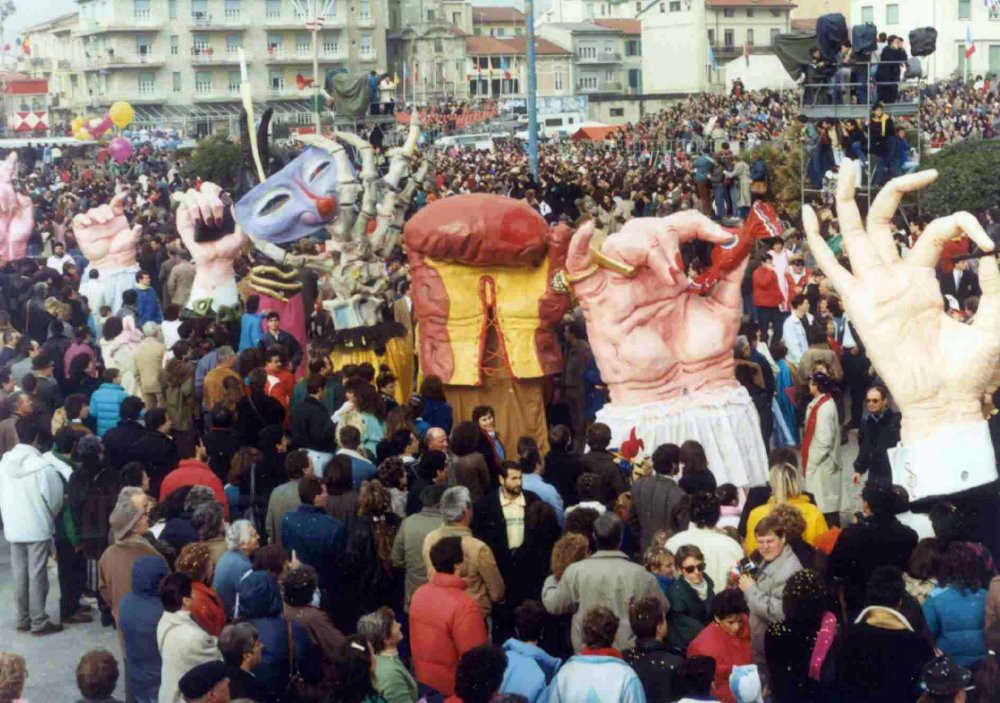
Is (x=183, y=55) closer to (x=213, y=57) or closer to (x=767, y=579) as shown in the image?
(x=213, y=57)

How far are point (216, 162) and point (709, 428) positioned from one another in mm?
24864

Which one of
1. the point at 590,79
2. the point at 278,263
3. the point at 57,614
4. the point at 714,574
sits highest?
the point at 590,79

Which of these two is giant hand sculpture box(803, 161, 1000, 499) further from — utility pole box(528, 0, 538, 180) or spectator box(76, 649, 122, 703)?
utility pole box(528, 0, 538, 180)

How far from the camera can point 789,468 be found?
890 centimetres

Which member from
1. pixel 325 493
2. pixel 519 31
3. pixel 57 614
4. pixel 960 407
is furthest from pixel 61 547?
pixel 519 31

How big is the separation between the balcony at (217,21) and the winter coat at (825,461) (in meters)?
52.4

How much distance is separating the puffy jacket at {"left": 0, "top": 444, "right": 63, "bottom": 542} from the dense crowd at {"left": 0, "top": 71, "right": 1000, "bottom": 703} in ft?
0.05

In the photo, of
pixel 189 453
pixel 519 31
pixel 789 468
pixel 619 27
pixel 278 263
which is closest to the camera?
pixel 789 468

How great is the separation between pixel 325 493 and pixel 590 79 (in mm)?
84084

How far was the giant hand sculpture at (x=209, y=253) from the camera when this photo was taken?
16375mm

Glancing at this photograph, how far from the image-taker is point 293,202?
15.5 metres

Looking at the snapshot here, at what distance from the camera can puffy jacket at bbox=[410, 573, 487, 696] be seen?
7.65m

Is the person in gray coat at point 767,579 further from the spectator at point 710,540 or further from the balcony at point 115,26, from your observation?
the balcony at point 115,26

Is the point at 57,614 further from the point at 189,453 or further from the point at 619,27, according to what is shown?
the point at 619,27
